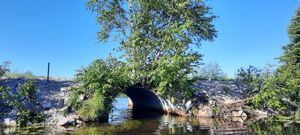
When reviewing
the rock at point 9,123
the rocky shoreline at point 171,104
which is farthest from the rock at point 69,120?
the rock at point 9,123

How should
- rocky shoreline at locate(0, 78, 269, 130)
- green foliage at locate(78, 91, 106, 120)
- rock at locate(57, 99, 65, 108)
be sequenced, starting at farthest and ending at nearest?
rock at locate(57, 99, 65, 108), green foliage at locate(78, 91, 106, 120), rocky shoreline at locate(0, 78, 269, 130)

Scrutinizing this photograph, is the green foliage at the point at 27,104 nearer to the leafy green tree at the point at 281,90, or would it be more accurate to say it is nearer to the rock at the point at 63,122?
the rock at the point at 63,122

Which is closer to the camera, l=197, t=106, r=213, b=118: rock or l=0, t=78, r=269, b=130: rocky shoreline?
l=0, t=78, r=269, b=130: rocky shoreline

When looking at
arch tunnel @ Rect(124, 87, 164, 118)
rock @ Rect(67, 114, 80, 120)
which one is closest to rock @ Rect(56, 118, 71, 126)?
rock @ Rect(67, 114, 80, 120)

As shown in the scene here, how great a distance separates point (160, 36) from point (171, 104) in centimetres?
596

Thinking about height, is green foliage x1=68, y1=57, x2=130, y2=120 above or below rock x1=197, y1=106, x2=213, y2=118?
above

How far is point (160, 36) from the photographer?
27.0 meters

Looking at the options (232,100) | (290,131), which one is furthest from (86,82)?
(290,131)

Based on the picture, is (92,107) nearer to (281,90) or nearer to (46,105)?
(46,105)

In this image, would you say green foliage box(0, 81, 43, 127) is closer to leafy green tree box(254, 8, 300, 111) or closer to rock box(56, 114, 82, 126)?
rock box(56, 114, 82, 126)

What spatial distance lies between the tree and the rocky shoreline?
5.44ft

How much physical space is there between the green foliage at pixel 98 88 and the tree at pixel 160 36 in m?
2.37

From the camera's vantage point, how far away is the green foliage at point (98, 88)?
68.3ft

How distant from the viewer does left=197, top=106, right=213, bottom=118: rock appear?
78.7 ft
